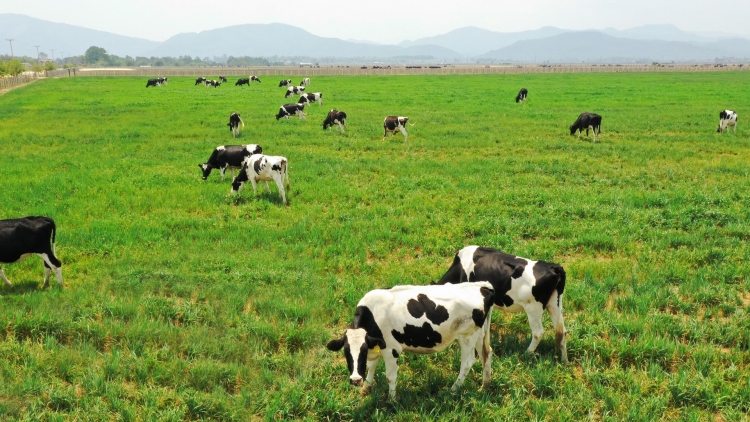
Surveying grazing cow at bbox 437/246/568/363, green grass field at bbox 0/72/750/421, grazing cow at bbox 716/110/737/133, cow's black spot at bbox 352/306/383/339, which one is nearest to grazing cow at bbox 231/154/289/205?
green grass field at bbox 0/72/750/421

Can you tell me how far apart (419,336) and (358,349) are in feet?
2.43

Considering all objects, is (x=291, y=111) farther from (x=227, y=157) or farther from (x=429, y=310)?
(x=429, y=310)

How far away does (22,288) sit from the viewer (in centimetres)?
877

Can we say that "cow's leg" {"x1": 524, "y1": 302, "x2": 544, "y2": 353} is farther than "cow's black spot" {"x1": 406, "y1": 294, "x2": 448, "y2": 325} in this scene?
Yes

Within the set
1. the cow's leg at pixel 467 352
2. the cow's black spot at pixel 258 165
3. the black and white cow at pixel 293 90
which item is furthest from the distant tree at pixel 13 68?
the cow's leg at pixel 467 352

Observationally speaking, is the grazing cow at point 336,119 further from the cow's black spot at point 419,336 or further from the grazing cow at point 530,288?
the cow's black spot at point 419,336

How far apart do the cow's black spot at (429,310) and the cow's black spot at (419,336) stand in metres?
0.10

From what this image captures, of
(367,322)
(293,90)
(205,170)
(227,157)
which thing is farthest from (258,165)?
(293,90)

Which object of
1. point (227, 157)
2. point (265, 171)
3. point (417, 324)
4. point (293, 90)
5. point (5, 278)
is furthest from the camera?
point (293, 90)

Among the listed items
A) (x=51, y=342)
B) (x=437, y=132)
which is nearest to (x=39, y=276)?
(x=51, y=342)

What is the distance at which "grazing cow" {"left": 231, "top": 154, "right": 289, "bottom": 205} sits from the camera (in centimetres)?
1402

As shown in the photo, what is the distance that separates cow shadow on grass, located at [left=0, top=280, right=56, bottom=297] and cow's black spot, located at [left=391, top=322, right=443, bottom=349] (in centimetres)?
643

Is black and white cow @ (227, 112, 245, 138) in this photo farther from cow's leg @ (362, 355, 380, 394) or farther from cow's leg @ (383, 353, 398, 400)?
cow's leg @ (383, 353, 398, 400)

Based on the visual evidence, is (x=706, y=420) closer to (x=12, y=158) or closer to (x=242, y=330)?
(x=242, y=330)
